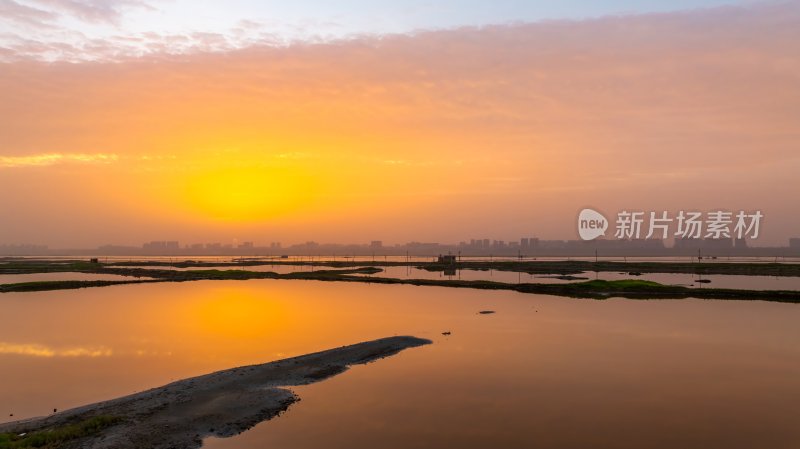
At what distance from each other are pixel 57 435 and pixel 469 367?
57.5ft

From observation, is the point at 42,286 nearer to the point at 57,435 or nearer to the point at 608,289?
the point at 57,435

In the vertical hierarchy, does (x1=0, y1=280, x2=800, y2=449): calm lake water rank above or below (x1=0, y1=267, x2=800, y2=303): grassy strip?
below

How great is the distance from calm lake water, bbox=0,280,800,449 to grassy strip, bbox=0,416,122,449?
3.74 meters

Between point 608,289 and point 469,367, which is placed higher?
point 608,289

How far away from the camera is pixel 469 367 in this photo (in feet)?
84.5

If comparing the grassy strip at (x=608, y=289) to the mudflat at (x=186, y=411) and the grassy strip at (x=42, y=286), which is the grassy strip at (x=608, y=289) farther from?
the mudflat at (x=186, y=411)

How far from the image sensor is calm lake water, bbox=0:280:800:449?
16984mm

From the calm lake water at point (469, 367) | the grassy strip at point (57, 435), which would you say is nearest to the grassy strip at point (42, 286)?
the calm lake water at point (469, 367)

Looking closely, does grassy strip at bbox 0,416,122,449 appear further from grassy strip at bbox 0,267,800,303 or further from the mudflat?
grassy strip at bbox 0,267,800,303

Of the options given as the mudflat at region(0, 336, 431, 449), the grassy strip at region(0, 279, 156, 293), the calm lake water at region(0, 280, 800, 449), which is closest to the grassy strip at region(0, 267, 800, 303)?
the grassy strip at region(0, 279, 156, 293)

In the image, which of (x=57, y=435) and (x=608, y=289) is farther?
(x=608, y=289)

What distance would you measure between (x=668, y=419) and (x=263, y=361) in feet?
62.9

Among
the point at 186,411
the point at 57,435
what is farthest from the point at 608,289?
the point at 57,435

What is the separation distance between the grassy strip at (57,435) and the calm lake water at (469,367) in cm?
374
